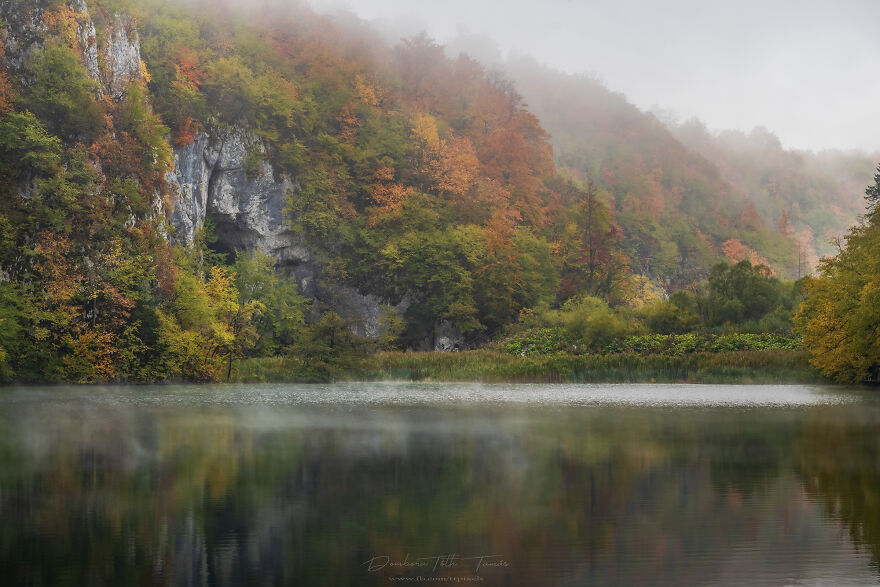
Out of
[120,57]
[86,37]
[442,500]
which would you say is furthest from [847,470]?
[120,57]

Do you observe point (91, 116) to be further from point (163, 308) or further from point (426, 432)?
point (426, 432)

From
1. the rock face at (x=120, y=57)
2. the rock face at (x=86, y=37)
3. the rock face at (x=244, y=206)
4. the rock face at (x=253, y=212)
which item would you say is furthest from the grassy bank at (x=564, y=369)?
the rock face at (x=86, y=37)

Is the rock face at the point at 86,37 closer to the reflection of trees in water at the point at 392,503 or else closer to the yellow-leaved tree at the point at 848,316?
the reflection of trees in water at the point at 392,503

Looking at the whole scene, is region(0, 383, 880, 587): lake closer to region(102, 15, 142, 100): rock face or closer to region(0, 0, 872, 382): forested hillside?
region(0, 0, 872, 382): forested hillside

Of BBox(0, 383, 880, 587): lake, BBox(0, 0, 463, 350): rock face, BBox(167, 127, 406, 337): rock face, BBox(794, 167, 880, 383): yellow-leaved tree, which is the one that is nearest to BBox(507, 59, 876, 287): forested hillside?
BBox(0, 0, 463, 350): rock face

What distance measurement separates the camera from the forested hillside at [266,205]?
38.3 meters

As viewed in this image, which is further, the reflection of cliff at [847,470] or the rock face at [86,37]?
the rock face at [86,37]

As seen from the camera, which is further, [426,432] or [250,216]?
[250,216]

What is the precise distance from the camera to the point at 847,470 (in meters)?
13.2

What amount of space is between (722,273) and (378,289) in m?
22.7

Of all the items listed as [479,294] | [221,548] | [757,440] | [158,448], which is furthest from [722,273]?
[221,548]

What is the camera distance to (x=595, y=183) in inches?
3853

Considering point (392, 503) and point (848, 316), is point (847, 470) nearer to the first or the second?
point (392, 503)

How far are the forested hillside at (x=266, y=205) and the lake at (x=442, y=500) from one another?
1772 cm
